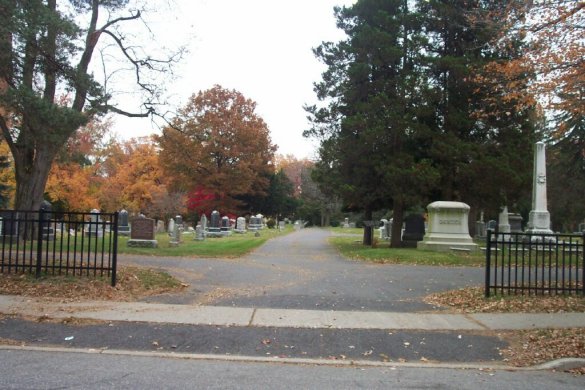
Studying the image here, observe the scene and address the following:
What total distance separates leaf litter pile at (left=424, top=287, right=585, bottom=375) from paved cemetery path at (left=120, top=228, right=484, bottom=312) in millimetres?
693

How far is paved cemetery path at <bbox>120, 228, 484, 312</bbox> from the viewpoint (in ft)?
32.9

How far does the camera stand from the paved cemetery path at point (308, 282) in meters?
10.0

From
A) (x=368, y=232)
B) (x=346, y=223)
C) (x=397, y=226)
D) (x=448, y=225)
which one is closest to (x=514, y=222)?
(x=368, y=232)

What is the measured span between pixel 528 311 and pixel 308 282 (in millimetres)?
5202

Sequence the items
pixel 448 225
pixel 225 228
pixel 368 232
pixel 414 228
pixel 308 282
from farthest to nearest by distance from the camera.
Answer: pixel 225 228 < pixel 414 228 < pixel 368 232 < pixel 448 225 < pixel 308 282

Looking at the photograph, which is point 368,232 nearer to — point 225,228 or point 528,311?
point 225,228

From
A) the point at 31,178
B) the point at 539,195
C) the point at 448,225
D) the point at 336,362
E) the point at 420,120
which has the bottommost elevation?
the point at 336,362

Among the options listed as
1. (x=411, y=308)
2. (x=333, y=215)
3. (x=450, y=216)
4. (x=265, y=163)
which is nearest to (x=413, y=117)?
(x=450, y=216)

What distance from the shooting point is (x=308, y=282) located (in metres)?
12.9

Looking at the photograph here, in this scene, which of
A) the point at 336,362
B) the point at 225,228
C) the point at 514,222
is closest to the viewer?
the point at 336,362

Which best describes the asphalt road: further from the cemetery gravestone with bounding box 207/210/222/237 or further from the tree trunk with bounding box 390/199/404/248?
the cemetery gravestone with bounding box 207/210/222/237

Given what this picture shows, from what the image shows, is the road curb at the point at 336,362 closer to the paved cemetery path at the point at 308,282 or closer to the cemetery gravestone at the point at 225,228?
the paved cemetery path at the point at 308,282

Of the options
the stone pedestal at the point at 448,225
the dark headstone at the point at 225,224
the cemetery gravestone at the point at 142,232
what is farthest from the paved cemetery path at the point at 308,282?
the dark headstone at the point at 225,224

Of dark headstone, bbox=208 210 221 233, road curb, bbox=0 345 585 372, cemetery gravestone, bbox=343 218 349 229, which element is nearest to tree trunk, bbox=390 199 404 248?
dark headstone, bbox=208 210 221 233
